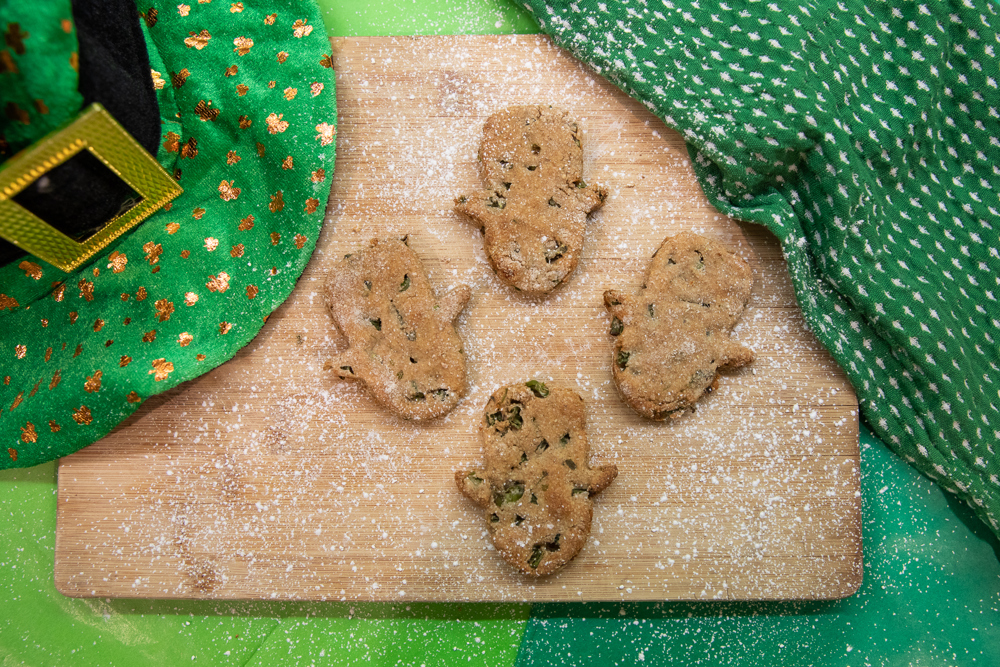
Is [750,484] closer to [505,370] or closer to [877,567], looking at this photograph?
[877,567]

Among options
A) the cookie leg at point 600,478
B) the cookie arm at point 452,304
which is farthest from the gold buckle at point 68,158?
the cookie leg at point 600,478

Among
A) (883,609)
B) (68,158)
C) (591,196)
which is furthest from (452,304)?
(883,609)

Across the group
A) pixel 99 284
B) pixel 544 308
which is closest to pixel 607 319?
pixel 544 308

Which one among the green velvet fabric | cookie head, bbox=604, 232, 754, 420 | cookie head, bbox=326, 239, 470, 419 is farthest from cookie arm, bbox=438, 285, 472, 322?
the green velvet fabric

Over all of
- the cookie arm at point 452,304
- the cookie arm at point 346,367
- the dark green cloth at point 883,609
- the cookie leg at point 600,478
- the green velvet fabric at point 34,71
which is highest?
the green velvet fabric at point 34,71

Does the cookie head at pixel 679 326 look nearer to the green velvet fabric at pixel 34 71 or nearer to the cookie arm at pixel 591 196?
the cookie arm at pixel 591 196

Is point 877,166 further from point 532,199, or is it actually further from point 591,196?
point 532,199
